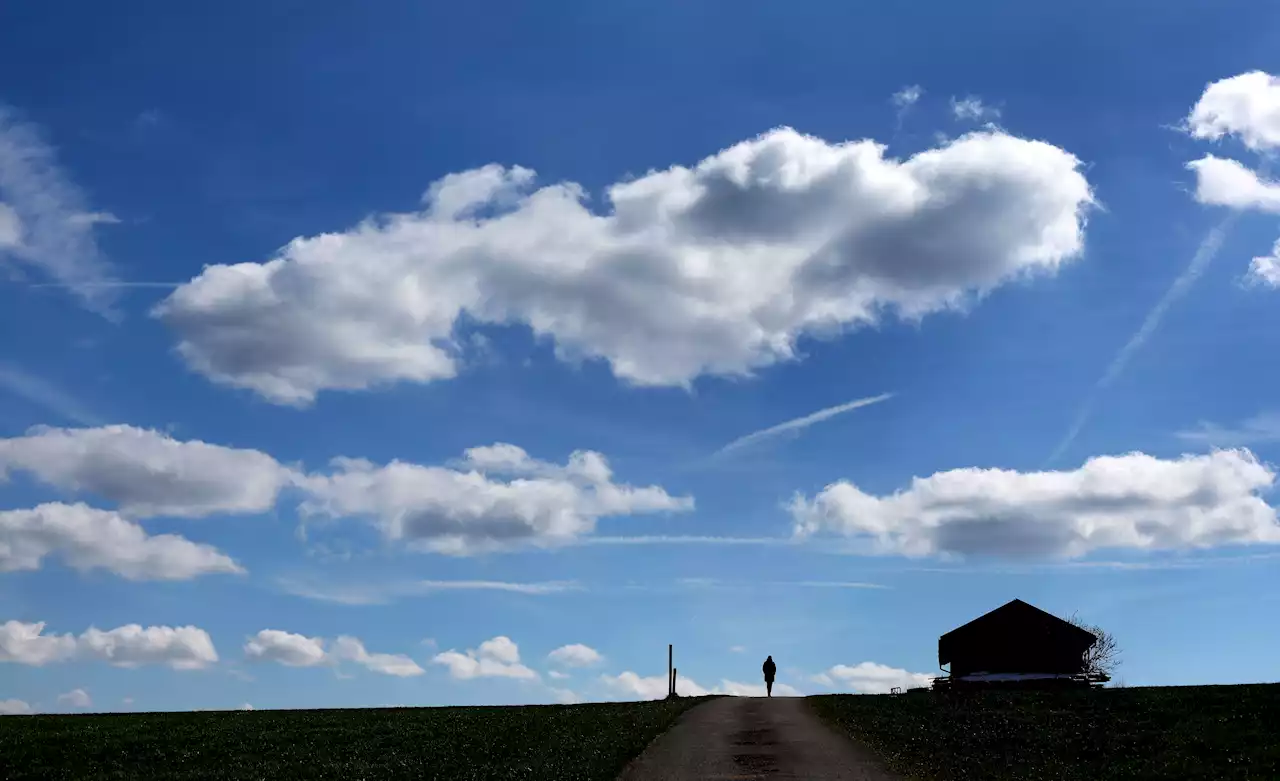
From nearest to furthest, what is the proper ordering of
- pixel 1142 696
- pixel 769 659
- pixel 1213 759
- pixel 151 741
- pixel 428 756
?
pixel 1213 759, pixel 428 756, pixel 151 741, pixel 1142 696, pixel 769 659

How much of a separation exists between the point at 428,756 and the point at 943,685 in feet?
181

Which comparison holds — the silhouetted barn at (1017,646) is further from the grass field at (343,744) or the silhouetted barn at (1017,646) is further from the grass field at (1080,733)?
the grass field at (343,744)

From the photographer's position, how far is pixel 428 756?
35000mm


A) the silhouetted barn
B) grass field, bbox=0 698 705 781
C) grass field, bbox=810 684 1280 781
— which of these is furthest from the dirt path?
the silhouetted barn

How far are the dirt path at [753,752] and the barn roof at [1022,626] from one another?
146ft

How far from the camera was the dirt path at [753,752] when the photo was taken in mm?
28906

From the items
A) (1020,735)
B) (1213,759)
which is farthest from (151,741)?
(1213,759)

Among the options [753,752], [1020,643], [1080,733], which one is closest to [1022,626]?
[1020,643]

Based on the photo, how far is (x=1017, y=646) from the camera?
83438mm

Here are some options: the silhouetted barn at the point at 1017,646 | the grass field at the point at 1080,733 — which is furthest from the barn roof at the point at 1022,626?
the grass field at the point at 1080,733

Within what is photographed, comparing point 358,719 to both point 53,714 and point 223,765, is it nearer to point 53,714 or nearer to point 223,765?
point 223,765

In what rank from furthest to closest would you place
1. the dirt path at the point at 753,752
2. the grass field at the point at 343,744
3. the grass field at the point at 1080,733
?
the grass field at the point at 343,744 → the grass field at the point at 1080,733 → the dirt path at the point at 753,752

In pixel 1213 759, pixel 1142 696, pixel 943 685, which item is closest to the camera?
pixel 1213 759

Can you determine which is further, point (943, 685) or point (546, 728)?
point (943, 685)
